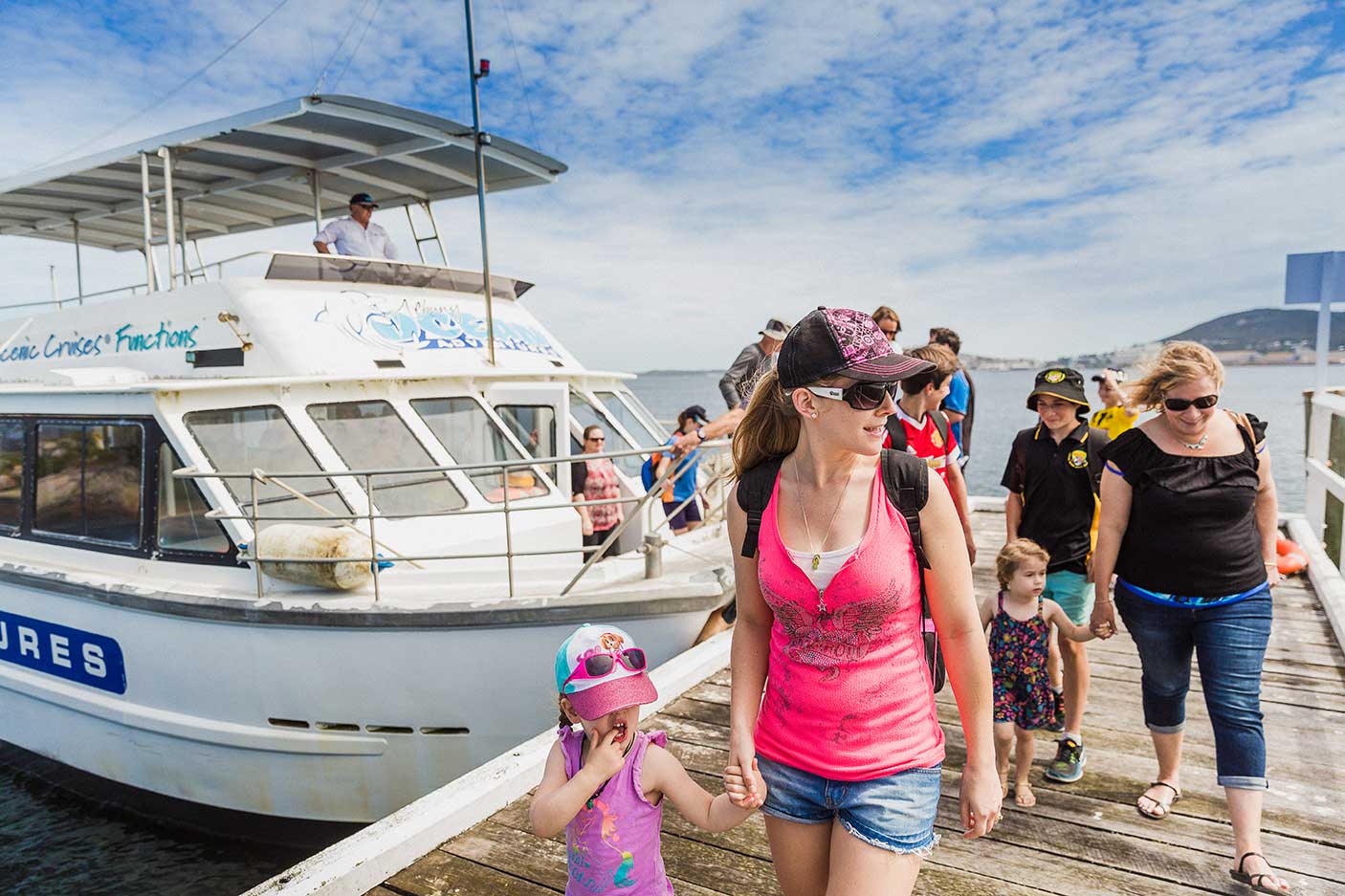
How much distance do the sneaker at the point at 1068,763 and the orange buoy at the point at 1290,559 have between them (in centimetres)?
405

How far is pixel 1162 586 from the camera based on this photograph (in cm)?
298

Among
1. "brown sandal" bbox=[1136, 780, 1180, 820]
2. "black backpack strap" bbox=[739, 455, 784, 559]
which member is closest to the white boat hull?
"brown sandal" bbox=[1136, 780, 1180, 820]

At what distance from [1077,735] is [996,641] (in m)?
0.61

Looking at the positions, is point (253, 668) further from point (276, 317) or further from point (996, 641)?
point (996, 641)

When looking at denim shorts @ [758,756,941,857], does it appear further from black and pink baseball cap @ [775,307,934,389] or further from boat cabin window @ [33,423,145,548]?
boat cabin window @ [33,423,145,548]

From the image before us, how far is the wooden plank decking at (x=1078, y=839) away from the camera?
2.85 m

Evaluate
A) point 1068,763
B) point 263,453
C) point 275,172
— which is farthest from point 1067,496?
point 275,172

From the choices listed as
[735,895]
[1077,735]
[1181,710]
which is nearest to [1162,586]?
[1181,710]

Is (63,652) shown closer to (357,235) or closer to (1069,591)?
(357,235)

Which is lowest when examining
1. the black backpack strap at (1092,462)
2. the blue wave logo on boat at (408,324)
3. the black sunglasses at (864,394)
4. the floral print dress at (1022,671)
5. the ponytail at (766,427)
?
the floral print dress at (1022,671)

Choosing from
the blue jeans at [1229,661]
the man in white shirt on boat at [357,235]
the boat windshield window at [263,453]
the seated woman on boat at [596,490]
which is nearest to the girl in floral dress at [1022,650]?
the blue jeans at [1229,661]

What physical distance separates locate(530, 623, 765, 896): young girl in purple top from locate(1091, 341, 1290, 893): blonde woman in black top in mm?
1888

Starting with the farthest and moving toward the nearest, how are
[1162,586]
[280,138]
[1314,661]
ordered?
[280,138] → [1314,661] → [1162,586]

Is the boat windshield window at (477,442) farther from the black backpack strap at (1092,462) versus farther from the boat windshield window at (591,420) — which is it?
the black backpack strap at (1092,462)
